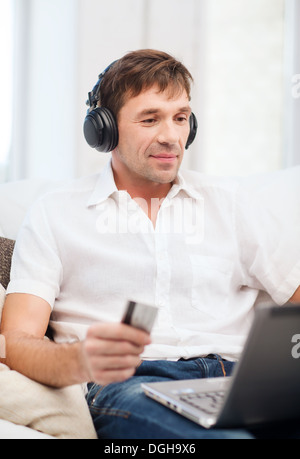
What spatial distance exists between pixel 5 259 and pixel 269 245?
0.61 meters

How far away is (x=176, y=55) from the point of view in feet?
7.98

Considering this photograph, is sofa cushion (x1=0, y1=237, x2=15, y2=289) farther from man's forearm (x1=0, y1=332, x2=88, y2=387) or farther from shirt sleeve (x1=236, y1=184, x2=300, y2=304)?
shirt sleeve (x1=236, y1=184, x2=300, y2=304)

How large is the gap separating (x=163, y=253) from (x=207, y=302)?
0.49ft

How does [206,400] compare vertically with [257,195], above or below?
below

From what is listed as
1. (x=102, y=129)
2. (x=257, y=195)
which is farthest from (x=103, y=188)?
(x=257, y=195)

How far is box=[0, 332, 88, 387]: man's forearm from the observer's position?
0.86 m

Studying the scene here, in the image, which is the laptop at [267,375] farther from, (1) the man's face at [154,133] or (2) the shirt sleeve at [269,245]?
(1) the man's face at [154,133]

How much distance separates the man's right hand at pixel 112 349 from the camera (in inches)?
28.0

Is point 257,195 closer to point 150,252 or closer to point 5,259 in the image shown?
point 150,252

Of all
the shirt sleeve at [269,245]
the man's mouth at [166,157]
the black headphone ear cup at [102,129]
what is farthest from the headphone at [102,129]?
the shirt sleeve at [269,245]

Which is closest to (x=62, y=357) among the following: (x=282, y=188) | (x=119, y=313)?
(x=119, y=313)

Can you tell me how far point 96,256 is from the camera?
1.22 metres

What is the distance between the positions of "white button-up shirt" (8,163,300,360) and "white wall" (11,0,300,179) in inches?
36.5

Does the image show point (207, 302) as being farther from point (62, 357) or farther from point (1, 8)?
point (1, 8)
